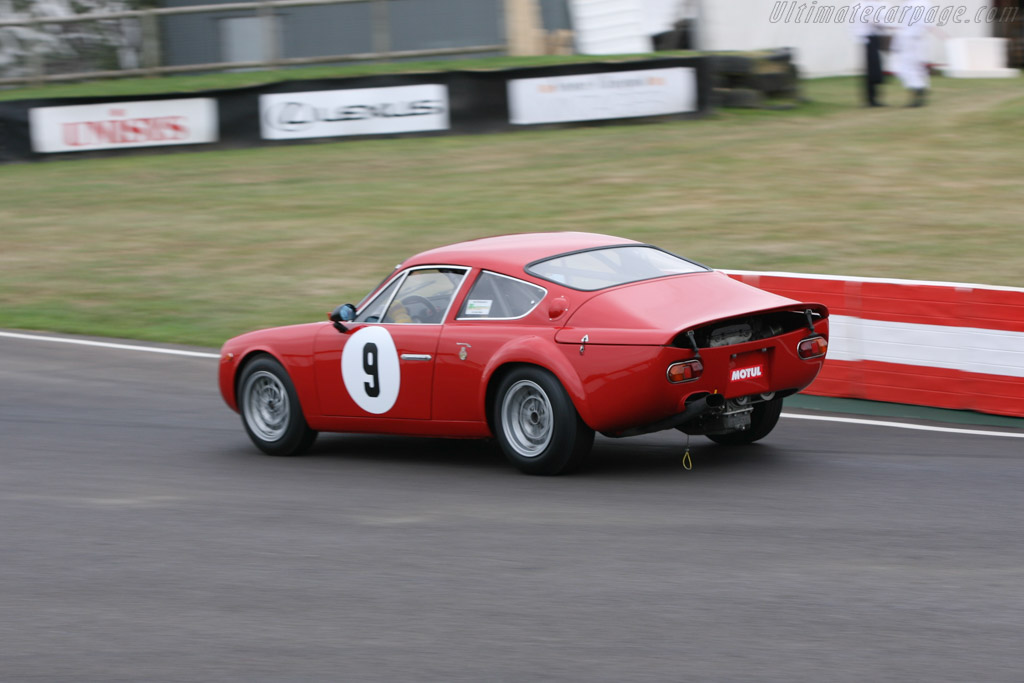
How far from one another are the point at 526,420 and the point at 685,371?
1042 mm

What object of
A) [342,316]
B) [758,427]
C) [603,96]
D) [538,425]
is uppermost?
[603,96]

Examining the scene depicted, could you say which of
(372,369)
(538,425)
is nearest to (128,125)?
(372,369)

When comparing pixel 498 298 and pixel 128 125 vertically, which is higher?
pixel 128 125

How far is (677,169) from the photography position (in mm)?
20984

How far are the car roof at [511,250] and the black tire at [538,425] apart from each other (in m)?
0.75

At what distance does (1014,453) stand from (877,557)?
2.66 meters

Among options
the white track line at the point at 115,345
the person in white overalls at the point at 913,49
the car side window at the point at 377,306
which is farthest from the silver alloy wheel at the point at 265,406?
the person in white overalls at the point at 913,49

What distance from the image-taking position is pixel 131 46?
31.3 metres

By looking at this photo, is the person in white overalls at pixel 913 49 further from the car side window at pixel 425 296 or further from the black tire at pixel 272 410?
the black tire at pixel 272 410

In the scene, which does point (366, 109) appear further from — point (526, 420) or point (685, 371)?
point (685, 371)

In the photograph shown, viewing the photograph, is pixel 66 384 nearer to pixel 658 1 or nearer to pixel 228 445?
pixel 228 445

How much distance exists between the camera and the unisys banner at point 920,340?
29.8ft

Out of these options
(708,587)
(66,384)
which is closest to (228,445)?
(66,384)

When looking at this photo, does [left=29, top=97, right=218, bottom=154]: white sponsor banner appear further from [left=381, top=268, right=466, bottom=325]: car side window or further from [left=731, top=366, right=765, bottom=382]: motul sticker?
[left=731, top=366, right=765, bottom=382]: motul sticker
